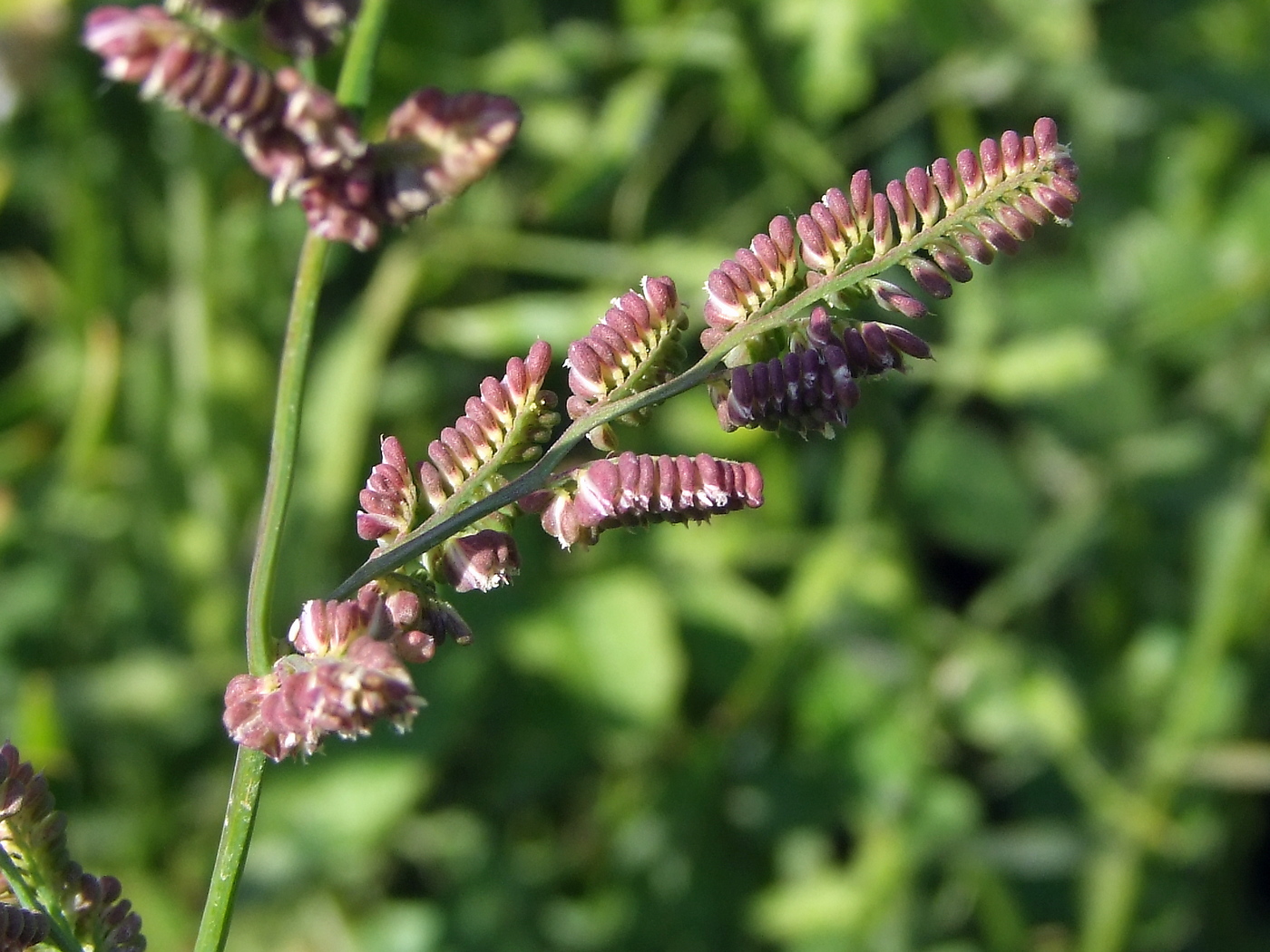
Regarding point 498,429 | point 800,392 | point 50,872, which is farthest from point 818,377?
point 50,872

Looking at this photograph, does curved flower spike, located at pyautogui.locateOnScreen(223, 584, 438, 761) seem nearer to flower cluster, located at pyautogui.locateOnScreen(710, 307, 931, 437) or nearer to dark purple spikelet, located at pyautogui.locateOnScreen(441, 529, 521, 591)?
dark purple spikelet, located at pyautogui.locateOnScreen(441, 529, 521, 591)

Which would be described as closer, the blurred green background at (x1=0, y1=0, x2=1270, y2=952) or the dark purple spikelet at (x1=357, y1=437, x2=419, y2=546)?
the dark purple spikelet at (x1=357, y1=437, x2=419, y2=546)

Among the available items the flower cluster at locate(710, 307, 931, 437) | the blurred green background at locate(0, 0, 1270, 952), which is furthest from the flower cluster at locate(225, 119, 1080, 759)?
the blurred green background at locate(0, 0, 1270, 952)

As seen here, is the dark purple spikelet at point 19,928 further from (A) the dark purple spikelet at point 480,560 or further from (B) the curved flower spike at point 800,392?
(B) the curved flower spike at point 800,392

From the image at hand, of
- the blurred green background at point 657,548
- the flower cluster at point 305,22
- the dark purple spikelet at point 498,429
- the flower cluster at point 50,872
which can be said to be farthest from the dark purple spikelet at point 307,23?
the blurred green background at point 657,548

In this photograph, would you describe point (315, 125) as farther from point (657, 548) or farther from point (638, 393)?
point (657, 548)
